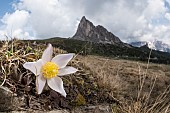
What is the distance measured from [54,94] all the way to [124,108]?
146 cm

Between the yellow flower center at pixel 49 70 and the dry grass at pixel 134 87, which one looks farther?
the dry grass at pixel 134 87

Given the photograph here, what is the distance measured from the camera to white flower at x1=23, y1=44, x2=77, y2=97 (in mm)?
3588

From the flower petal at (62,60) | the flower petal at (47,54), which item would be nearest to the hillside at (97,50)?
the flower petal at (62,60)

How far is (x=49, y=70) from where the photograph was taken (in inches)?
142

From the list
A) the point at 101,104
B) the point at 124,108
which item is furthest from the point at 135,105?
the point at 101,104

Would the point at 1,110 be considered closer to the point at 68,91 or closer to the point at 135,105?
the point at 68,91

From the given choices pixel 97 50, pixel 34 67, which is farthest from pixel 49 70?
pixel 97 50

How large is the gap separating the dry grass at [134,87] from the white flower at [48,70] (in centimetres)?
170

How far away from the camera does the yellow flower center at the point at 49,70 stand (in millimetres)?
3605

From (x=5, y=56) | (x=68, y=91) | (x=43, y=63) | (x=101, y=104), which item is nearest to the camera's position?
(x=43, y=63)

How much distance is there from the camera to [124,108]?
205 inches

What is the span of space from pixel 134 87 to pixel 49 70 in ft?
19.7

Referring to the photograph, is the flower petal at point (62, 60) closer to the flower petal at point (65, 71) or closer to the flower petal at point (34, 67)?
the flower petal at point (65, 71)

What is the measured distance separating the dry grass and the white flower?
1.70 metres
